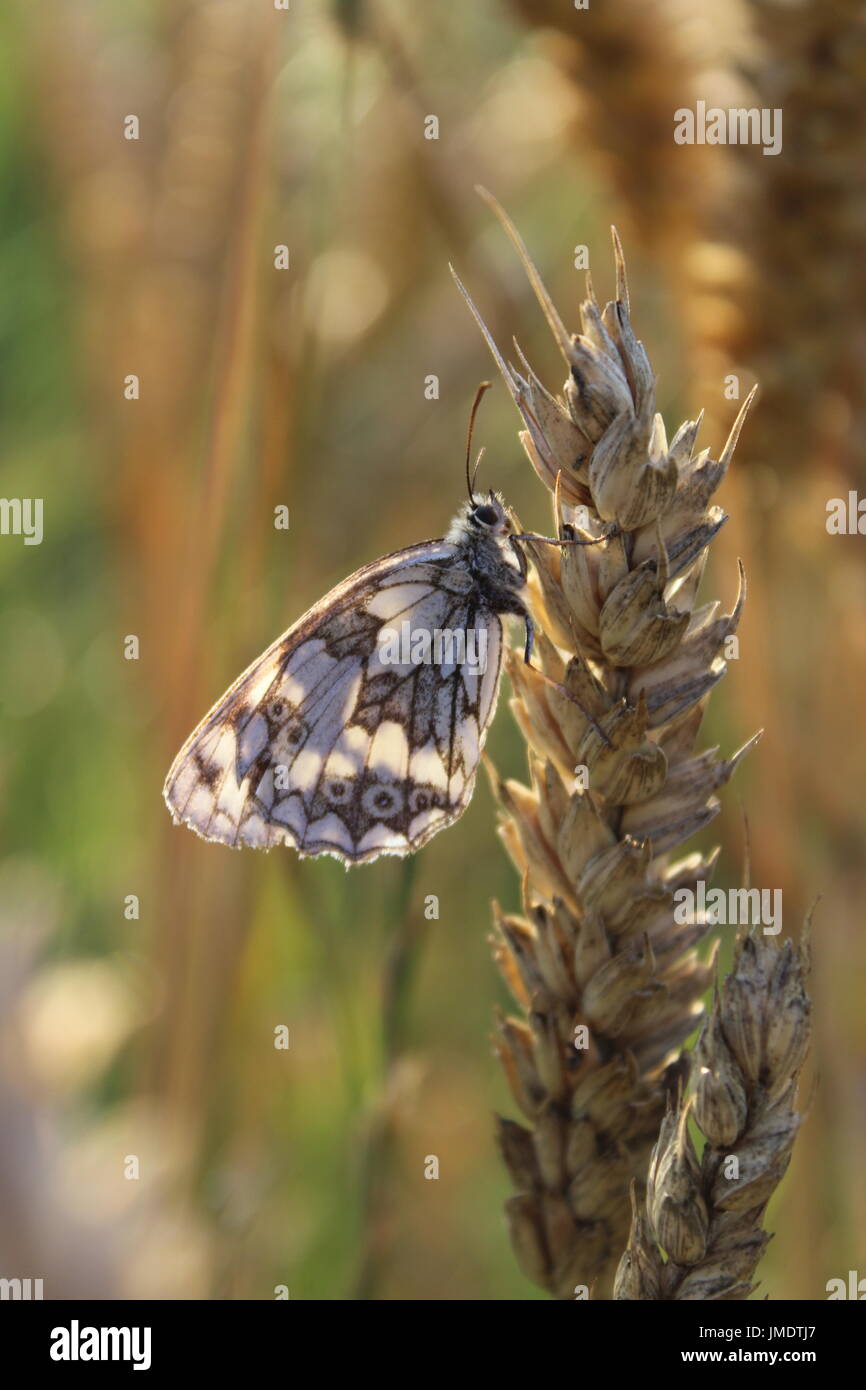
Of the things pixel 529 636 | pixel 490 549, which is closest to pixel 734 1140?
pixel 529 636

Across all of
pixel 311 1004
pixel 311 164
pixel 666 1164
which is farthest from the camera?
pixel 311 1004

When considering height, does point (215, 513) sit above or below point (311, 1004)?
above

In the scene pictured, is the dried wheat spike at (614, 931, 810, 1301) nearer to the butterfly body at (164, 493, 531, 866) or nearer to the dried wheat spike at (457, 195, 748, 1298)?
the dried wheat spike at (457, 195, 748, 1298)

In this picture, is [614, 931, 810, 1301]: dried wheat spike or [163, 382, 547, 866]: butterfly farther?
[163, 382, 547, 866]: butterfly

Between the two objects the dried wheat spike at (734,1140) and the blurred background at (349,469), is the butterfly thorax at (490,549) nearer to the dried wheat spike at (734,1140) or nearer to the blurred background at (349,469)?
the blurred background at (349,469)

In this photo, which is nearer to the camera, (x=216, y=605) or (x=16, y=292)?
(x=216, y=605)

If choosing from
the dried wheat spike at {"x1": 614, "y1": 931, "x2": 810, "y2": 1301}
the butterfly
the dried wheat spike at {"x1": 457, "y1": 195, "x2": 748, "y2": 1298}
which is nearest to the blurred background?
the butterfly
